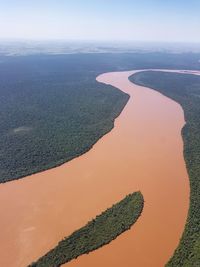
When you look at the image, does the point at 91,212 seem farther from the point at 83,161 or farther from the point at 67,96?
the point at 67,96

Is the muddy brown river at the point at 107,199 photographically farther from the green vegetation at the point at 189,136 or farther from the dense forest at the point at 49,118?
the dense forest at the point at 49,118

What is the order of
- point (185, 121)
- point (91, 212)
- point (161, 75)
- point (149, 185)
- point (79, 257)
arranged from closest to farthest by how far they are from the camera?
point (79, 257)
point (91, 212)
point (149, 185)
point (185, 121)
point (161, 75)

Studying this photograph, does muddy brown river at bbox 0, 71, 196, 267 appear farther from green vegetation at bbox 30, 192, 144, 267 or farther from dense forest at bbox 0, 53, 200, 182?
dense forest at bbox 0, 53, 200, 182

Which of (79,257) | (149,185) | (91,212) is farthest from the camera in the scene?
(149,185)

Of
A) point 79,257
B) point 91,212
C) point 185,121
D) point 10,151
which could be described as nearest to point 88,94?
point 185,121

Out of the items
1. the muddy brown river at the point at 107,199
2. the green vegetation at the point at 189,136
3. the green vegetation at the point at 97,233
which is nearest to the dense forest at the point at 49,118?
the muddy brown river at the point at 107,199

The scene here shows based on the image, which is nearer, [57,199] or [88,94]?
[57,199]
